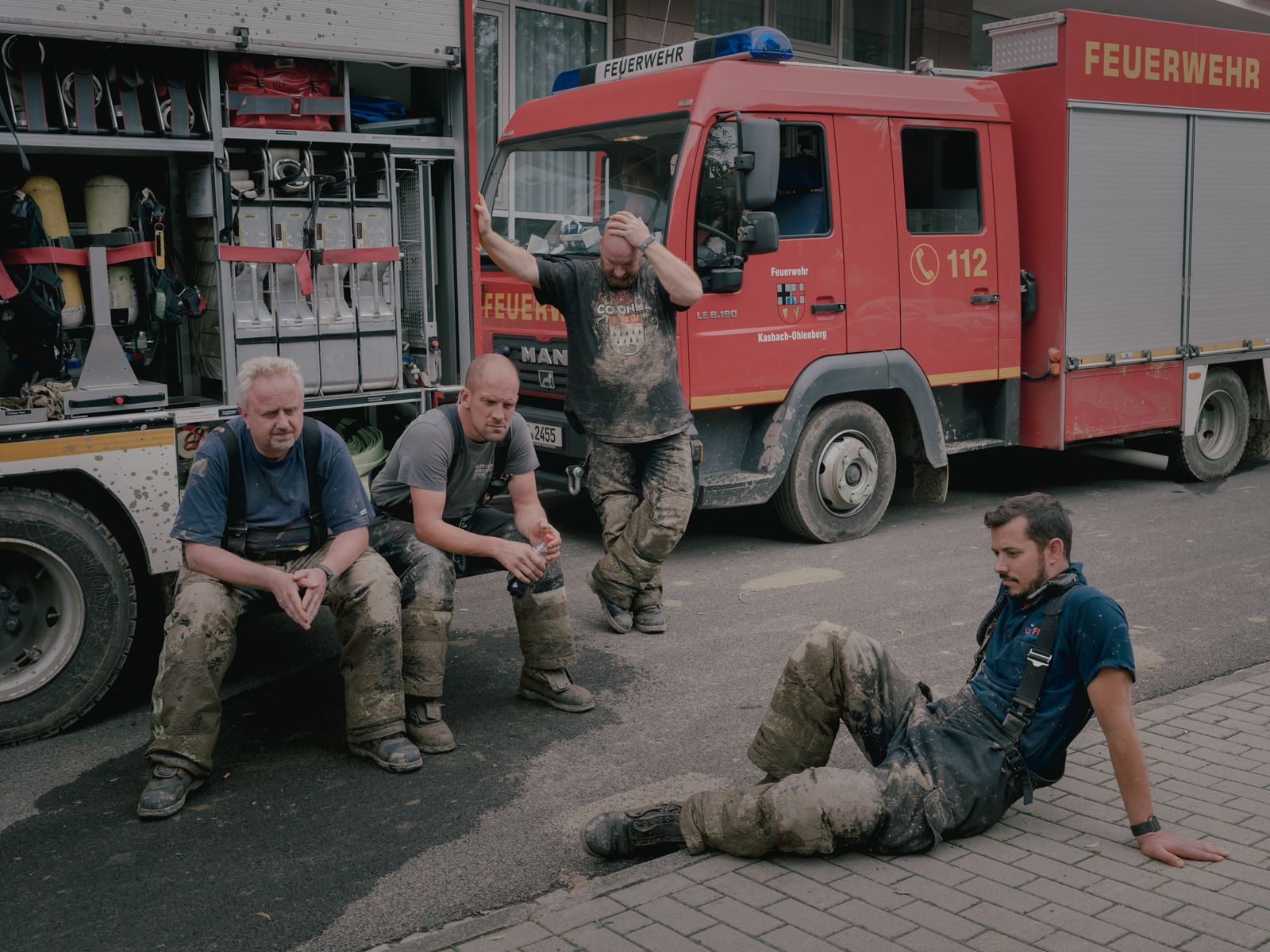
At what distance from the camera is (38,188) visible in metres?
5.04

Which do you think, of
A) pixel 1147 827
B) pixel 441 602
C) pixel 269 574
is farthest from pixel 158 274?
pixel 1147 827

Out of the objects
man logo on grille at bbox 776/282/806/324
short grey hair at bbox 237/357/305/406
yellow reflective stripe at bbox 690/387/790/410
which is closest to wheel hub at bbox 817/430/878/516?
yellow reflective stripe at bbox 690/387/790/410

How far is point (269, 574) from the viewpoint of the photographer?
14.5 feet

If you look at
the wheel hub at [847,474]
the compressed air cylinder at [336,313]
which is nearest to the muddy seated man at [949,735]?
the compressed air cylinder at [336,313]

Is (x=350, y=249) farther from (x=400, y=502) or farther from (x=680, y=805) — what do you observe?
(x=680, y=805)

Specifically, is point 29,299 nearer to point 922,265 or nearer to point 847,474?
point 847,474

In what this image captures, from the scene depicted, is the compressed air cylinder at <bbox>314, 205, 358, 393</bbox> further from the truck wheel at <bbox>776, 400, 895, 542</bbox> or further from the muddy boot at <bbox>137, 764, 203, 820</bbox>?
the truck wheel at <bbox>776, 400, 895, 542</bbox>

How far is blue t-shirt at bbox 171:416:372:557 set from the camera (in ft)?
14.8

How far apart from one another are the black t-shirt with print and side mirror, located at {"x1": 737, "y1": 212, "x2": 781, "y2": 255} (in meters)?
0.96

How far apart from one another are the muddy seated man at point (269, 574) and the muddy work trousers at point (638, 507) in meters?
1.75

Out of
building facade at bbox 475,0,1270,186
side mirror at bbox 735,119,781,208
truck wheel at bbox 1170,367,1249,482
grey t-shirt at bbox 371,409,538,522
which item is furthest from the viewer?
building facade at bbox 475,0,1270,186

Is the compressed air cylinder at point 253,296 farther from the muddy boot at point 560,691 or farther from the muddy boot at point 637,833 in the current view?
the muddy boot at point 637,833

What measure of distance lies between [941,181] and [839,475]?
6.56ft

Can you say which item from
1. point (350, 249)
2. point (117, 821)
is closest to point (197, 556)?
point (117, 821)
